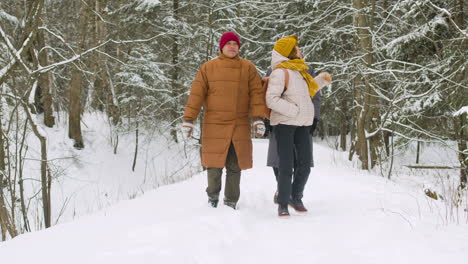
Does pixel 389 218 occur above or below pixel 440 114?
below

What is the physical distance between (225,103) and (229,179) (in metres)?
0.84

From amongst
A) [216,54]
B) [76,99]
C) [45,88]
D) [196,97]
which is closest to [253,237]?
[196,97]

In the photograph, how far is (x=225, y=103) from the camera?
3812 mm

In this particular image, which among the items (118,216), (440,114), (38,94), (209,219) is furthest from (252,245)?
(38,94)

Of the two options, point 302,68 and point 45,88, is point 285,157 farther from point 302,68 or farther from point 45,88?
point 45,88

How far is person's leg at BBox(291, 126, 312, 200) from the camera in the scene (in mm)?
3842

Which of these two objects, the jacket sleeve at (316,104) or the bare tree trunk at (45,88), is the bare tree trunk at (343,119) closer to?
the bare tree trunk at (45,88)

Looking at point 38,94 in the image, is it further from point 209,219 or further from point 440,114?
point 440,114

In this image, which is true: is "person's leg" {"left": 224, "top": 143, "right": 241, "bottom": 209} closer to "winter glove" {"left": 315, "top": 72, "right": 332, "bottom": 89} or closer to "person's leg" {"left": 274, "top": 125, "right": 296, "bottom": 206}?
"person's leg" {"left": 274, "top": 125, "right": 296, "bottom": 206}

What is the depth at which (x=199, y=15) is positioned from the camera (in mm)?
13461

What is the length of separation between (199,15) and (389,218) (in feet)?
38.3

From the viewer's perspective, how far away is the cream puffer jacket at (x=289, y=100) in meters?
3.58

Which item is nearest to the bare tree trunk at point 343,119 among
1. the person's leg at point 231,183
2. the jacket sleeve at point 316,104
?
the jacket sleeve at point 316,104

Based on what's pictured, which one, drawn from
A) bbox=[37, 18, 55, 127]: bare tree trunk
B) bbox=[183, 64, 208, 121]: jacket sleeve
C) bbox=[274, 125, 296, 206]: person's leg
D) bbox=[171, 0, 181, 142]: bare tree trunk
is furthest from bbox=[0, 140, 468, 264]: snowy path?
bbox=[171, 0, 181, 142]: bare tree trunk
